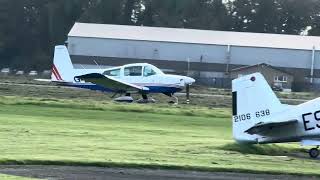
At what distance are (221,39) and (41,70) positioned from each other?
31801 millimetres

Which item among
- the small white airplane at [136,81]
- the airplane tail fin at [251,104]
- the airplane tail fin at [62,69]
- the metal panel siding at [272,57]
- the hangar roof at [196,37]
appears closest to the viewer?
the airplane tail fin at [251,104]

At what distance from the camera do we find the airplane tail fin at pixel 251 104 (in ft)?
65.4

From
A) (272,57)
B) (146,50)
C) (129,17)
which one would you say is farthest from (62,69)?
(129,17)

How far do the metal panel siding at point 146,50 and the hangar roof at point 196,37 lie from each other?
2.14 ft

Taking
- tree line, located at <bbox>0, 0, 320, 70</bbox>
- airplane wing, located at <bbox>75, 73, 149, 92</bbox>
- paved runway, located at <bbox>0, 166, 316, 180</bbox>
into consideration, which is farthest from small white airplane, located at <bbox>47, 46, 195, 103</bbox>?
tree line, located at <bbox>0, 0, 320, 70</bbox>

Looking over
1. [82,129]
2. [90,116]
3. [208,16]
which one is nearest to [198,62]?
[208,16]

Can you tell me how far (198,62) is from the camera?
87938mm

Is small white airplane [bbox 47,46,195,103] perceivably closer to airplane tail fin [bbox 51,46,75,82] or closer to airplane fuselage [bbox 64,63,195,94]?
airplane fuselage [bbox 64,63,195,94]

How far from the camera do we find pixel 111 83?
4203 centimetres

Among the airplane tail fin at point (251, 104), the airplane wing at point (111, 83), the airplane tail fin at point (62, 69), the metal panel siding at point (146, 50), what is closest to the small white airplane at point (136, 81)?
the airplane wing at point (111, 83)

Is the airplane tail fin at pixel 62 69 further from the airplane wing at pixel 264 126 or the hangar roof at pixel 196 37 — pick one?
the hangar roof at pixel 196 37

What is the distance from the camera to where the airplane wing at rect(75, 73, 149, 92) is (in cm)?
4059

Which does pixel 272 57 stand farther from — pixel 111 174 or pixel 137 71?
pixel 111 174

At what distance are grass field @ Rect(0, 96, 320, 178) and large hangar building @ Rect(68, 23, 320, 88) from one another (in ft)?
184
